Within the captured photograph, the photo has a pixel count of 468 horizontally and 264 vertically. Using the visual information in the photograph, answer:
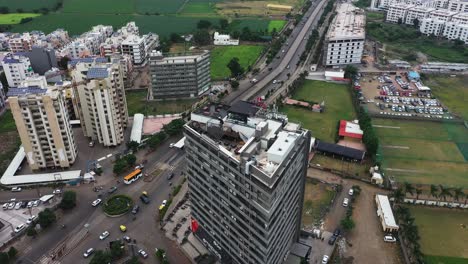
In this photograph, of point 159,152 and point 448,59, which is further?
point 448,59

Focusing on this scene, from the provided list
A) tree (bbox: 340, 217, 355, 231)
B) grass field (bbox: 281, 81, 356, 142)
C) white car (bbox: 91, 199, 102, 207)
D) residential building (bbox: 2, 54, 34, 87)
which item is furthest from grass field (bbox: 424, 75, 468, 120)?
residential building (bbox: 2, 54, 34, 87)

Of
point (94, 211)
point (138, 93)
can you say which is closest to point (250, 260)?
point (94, 211)

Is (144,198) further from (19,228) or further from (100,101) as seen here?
(100,101)

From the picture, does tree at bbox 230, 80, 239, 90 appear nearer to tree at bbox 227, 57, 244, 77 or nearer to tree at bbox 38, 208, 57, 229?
tree at bbox 227, 57, 244, 77

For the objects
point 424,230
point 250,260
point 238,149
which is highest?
point 238,149

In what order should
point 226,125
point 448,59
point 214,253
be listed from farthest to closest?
point 448,59 < point 214,253 < point 226,125

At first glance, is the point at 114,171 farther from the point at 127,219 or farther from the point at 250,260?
the point at 250,260
